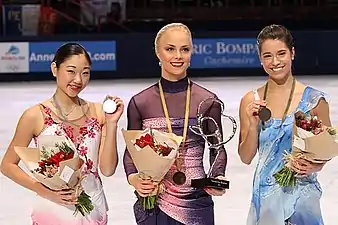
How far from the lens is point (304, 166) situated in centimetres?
328

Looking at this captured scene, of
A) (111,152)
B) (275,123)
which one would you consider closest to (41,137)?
(111,152)

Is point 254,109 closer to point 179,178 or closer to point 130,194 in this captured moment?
point 179,178

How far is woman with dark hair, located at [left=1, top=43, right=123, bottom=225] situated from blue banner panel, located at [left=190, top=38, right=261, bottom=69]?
1430 cm

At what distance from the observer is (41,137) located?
3.24 metres

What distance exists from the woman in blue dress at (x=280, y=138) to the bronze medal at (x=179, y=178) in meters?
0.35

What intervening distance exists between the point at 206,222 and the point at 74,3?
60.1ft

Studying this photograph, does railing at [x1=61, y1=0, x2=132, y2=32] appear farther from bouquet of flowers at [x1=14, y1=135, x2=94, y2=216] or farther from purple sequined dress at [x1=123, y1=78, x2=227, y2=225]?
bouquet of flowers at [x1=14, y1=135, x2=94, y2=216]

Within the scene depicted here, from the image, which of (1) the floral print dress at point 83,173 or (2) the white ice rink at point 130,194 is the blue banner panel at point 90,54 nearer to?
(2) the white ice rink at point 130,194

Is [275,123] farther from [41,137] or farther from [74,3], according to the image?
[74,3]

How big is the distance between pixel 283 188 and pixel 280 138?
0.22m

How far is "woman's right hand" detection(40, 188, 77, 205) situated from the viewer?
10.6ft

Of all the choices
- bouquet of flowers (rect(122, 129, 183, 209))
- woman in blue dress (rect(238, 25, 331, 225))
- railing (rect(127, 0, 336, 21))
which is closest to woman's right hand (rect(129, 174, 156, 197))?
bouquet of flowers (rect(122, 129, 183, 209))

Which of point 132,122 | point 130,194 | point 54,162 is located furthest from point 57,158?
point 130,194

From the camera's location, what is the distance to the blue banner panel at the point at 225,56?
58.2 ft
